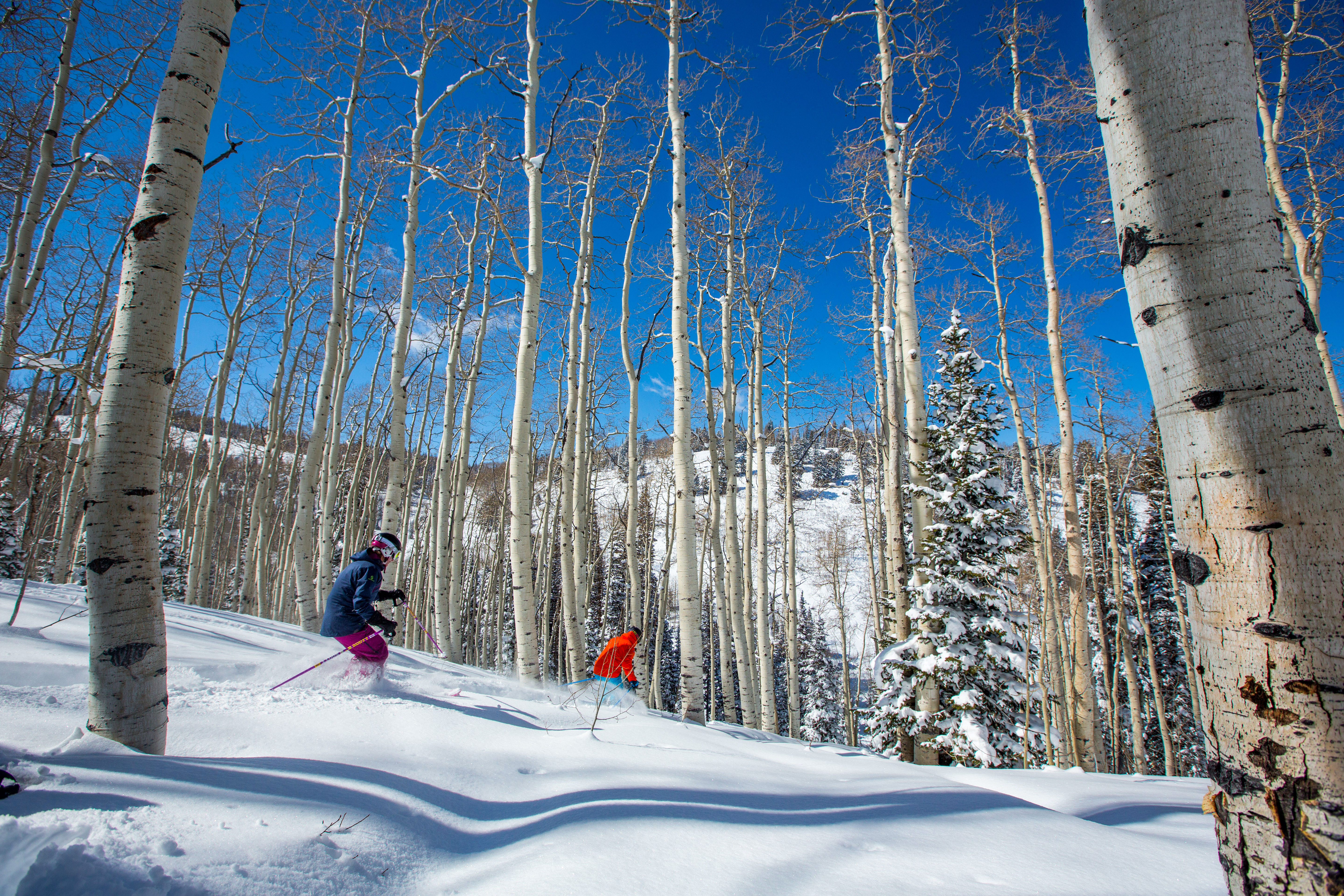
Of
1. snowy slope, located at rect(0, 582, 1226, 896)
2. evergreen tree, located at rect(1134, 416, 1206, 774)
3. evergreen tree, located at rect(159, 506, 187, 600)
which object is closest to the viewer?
snowy slope, located at rect(0, 582, 1226, 896)

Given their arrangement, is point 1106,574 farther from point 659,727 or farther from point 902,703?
point 659,727

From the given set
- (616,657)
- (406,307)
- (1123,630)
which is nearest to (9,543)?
(406,307)

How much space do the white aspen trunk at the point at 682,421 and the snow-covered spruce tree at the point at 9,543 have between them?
50.8 ft

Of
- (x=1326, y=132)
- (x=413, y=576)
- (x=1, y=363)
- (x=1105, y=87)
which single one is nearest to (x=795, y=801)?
(x=1105, y=87)

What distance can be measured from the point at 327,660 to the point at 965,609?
797 cm

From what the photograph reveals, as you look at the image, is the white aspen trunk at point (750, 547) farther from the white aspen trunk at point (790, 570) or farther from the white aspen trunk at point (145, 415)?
the white aspen trunk at point (145, 415)

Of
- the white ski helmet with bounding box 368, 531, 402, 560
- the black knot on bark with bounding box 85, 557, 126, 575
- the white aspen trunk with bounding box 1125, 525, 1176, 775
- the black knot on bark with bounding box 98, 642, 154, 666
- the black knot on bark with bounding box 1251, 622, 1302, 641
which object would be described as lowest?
the white aspen trunk with bounding box 1125, 525, 1176, 775

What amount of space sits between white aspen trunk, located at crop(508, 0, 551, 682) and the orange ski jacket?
830mm

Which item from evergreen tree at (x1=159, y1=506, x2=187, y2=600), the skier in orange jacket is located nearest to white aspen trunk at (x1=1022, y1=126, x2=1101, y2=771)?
the skier in orange jacket

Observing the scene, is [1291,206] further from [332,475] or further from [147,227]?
[332,475]

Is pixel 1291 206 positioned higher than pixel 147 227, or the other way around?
pixel 1291 206

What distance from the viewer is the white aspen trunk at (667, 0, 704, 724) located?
5.88 metres

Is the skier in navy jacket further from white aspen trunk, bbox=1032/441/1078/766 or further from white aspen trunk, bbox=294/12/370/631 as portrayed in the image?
white aspen trunk, bbox=1032/441/1078/766

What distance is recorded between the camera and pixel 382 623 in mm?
4699
